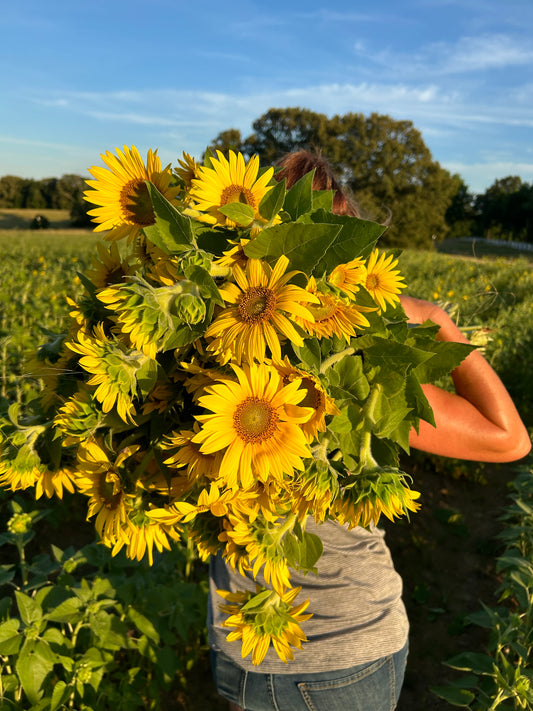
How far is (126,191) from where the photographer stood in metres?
0.84

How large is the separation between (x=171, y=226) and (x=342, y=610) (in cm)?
105

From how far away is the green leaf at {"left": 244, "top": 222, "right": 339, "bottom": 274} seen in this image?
2.18ft

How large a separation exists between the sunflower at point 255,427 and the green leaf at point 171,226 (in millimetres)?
190

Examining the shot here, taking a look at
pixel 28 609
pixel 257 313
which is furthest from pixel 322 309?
pixel 28 609

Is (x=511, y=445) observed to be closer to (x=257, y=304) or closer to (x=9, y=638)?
(x=257, y=304)

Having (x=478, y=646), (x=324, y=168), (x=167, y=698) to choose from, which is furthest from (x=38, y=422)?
(x=478, y=646)

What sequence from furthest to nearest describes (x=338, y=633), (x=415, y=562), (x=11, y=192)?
(x=11, y=192)
(x=415, y=562)
(x=338, y=633)

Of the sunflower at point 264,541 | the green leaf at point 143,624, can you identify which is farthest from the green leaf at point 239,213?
the green leaf at point 143,624

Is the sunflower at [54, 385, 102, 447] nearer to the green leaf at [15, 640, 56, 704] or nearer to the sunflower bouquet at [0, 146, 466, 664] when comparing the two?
the sunflower bouquet at [0, 146, 466, 664]

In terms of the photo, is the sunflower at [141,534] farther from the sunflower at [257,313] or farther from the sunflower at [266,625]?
the sunflower at [257,313]

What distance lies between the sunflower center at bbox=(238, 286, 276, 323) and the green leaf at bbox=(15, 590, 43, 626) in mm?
1350

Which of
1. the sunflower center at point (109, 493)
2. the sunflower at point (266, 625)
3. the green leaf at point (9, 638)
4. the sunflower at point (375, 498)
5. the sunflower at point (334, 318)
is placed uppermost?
the sunflower at point (334, 318)

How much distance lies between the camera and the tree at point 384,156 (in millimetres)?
29422

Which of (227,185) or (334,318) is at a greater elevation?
(227,185)
